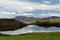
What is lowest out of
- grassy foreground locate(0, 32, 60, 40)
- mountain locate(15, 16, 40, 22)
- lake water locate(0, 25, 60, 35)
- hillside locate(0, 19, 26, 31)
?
grassy foreground locate(0, 32, 60, 40)

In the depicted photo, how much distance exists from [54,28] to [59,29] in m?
0.05

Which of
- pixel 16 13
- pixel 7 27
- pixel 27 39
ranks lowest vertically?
pixel 27 39

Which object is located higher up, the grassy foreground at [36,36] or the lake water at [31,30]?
the lake water at [31,30]

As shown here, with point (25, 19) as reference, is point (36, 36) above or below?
below

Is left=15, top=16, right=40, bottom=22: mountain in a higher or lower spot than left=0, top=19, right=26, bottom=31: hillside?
higher

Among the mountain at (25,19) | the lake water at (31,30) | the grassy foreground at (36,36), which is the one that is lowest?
the grassy foreground at (36,36)

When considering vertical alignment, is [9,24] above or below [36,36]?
above

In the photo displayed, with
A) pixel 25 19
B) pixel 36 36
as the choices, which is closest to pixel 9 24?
pixel 25 19

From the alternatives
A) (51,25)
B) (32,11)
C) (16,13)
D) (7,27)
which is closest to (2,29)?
(7,27)

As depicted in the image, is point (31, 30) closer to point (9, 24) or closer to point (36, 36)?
point (36, 36)

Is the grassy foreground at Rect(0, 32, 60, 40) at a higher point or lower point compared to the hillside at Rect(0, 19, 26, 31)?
lower

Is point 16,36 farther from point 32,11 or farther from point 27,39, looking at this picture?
point 32,11

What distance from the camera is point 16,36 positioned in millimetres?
1707

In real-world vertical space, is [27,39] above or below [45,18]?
below
